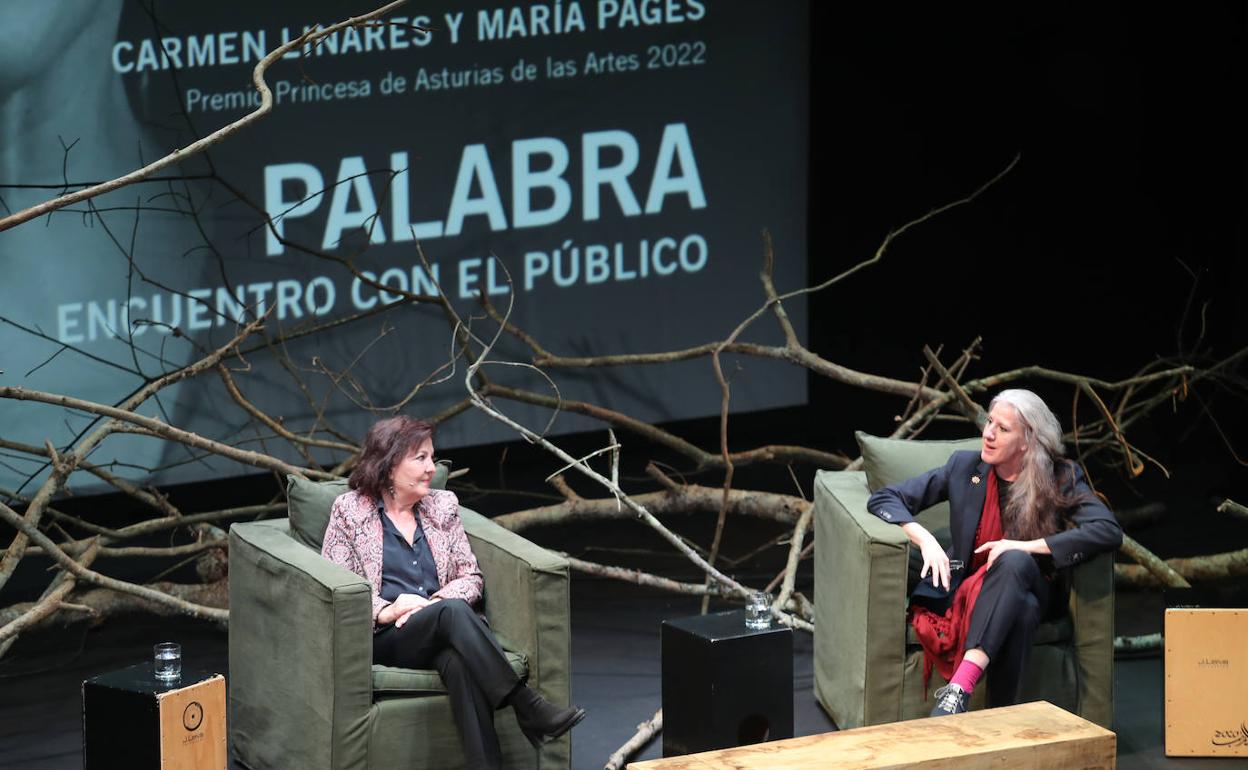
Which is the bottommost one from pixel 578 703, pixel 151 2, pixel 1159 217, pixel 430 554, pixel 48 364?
pixel 578 703

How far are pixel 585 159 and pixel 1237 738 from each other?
4.09 meters

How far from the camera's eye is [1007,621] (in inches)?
172

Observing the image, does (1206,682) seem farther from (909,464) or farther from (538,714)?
(538,714)

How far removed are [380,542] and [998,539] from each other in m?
1.67

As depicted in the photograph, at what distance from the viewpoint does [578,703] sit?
5.05 metres

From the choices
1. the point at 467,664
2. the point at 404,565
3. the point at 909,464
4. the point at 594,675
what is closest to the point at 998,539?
the point at 909,464

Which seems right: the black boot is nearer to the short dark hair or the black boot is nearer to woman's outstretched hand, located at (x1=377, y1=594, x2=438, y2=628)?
woman's outstretched hand, located at (x1=377, y1=594, x2=438, y2=628)

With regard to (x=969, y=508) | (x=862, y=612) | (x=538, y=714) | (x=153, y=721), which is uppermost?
(x=969, y=508)

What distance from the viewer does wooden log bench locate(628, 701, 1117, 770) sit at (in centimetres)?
363

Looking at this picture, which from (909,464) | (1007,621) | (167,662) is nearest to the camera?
(167,662)

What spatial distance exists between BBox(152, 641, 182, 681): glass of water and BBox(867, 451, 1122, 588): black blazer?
1.89 metres

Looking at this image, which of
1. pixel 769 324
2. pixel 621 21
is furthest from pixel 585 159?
pixel 769 324

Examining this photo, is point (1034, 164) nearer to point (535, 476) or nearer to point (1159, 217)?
point (1159, 217)

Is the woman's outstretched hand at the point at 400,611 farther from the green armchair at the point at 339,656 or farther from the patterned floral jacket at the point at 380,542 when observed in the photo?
the green armchair at the point at 339,656
